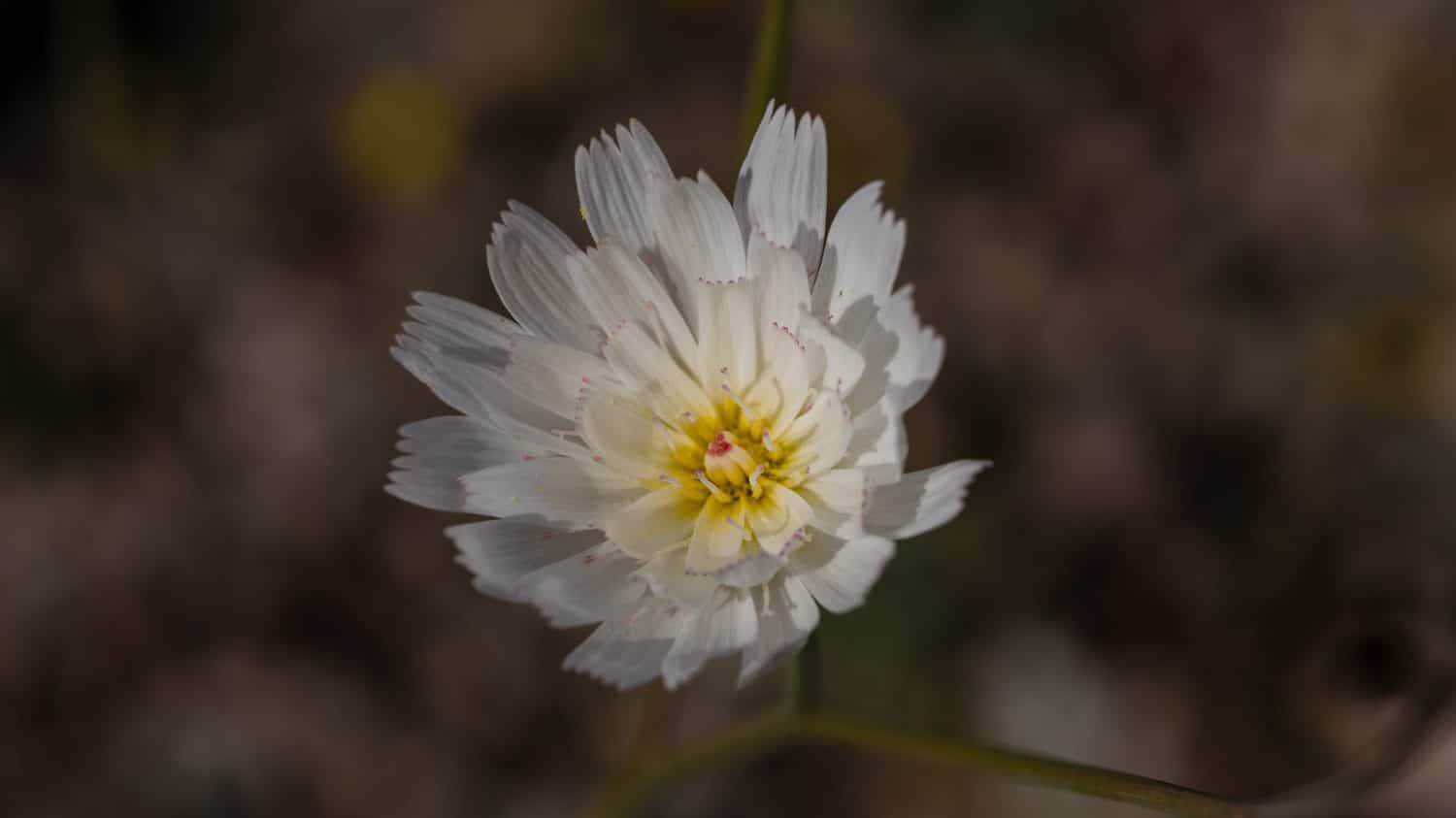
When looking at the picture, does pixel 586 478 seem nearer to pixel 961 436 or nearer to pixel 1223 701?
pixel 961 436

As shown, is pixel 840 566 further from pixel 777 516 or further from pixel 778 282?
pixel 778 282

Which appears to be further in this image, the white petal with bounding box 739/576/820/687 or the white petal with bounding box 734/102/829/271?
the white petal with bounding box 734/102/829/271

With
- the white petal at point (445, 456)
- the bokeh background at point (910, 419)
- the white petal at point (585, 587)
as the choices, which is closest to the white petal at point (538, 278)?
the white petal at point (445, 456)

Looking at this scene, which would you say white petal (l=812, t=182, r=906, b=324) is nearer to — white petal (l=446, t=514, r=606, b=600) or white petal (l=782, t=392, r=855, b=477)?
white petal (l=782, t=392, r=855, b=477)

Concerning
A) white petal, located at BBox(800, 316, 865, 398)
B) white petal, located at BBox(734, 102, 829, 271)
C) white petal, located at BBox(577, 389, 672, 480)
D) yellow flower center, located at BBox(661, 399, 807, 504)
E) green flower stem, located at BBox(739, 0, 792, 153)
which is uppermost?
green flower stem, located at BBox(739, 0, 792, 153)

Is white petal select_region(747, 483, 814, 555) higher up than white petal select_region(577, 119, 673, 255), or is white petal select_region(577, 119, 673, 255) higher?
white petal select_region(577, 119, 673, 255)

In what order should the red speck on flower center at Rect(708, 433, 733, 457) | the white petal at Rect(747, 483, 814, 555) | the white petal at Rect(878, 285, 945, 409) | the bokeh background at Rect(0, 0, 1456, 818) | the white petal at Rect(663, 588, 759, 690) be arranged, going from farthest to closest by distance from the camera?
the bokeh background at Rect(0, 0, 1456, 818), the red speck on flower center at Rect(708, 433, 733, 457), the white petal at Rect(747, 483, 814, 555), the white petal at Rect(663, 588, 759, 690), the white petal at Rect(878, 285, 945, 409)

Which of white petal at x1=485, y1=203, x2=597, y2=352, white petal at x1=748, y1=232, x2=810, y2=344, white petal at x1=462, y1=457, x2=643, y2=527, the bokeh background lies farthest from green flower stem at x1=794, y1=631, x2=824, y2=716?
the bokeh background

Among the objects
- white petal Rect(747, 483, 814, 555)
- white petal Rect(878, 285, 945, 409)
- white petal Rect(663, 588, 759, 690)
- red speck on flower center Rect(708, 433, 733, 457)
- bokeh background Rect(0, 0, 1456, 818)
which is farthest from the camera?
bokeh background Rect(0, 0, 1456, 818)
